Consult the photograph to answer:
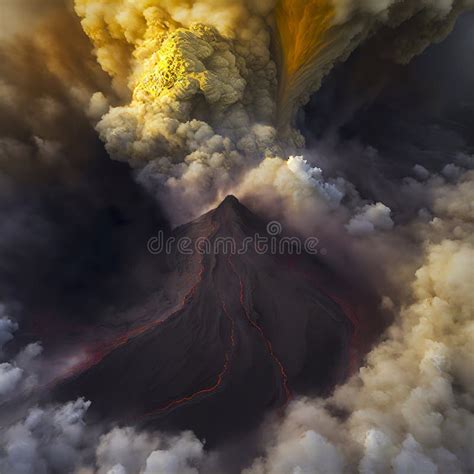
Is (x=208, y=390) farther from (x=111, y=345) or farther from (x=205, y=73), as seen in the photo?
(x=205, y=73)

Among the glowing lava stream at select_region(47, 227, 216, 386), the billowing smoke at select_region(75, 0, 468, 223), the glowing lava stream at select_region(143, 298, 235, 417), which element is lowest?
the glowing lava stream at select_region(143, 298, 235, 417)

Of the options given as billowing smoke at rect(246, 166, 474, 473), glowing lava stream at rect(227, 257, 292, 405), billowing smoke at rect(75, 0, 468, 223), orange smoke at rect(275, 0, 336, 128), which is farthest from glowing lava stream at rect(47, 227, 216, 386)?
orange smoke at rect(275, 0, 336, 128)

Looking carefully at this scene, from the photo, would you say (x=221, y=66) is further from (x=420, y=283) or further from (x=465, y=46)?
(x=465, y=46)

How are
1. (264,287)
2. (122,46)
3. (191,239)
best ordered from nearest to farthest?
(264,287)
(191,239)
(122,46)

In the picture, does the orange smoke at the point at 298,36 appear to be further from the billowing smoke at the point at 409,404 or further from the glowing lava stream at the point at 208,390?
the glowing lava stream at the point at 208,390

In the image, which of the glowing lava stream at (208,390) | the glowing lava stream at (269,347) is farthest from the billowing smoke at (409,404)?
the glowing lava stream at (208,390)

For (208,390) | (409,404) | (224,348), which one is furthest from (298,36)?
(409,404)

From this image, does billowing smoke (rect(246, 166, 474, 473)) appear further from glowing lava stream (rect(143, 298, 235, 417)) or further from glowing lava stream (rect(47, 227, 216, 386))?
glowing lava stream (rect(47, 227, 216, 386))

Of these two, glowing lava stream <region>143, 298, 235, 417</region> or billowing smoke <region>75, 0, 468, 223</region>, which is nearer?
glowing lava stream <region>143, 298, 235, 417</region>

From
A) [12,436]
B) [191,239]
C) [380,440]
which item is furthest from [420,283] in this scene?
[12,436]
